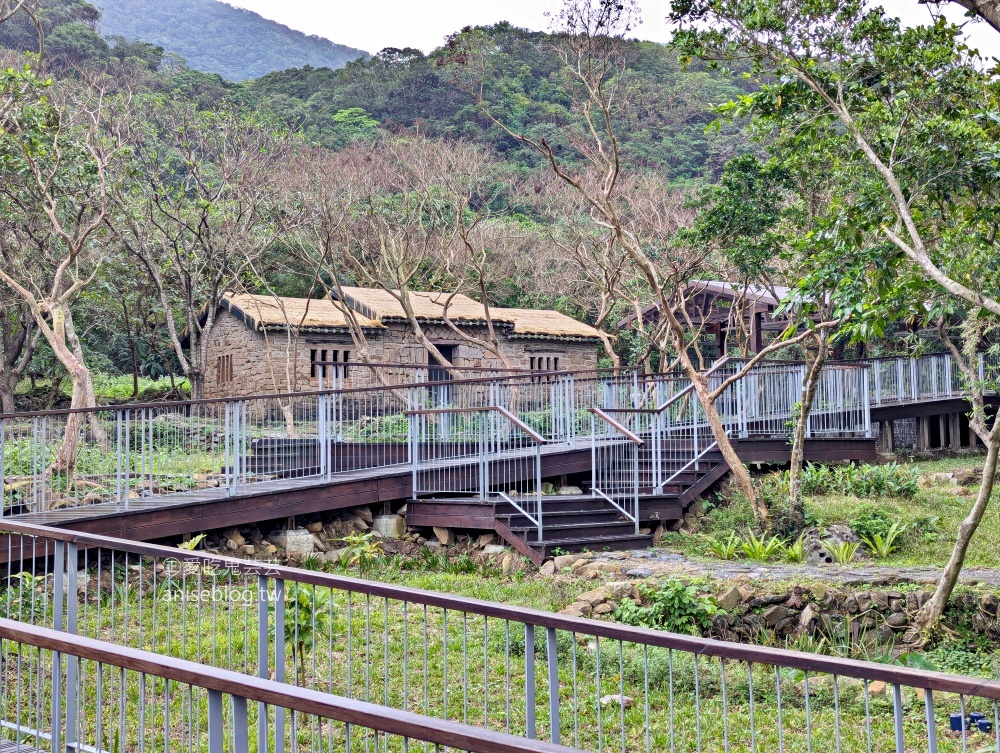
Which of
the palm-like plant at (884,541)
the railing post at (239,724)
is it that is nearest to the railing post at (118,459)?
the railing post at (239,724)

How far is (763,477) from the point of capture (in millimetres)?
15500

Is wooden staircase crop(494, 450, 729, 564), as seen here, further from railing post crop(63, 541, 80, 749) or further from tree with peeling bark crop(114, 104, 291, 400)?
tree with peeling bark crop(114, 104, 291, 400)

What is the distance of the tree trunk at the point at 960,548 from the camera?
8.57 metres

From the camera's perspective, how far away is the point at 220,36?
11569 cm

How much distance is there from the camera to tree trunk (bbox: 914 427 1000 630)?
8570mm

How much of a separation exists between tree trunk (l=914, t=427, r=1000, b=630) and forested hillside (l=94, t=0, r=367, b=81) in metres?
106

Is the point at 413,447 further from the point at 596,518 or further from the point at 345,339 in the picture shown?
the point at 345,339

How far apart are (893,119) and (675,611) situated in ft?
17.6

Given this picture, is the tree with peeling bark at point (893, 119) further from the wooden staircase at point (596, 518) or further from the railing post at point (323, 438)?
the railing post at point (323, 438)

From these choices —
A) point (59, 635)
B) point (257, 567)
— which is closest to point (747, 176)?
point (257, 567)

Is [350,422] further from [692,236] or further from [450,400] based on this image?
[692,236]

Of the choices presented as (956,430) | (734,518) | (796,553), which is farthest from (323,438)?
(956,430)

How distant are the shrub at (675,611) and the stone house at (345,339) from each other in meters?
13.3

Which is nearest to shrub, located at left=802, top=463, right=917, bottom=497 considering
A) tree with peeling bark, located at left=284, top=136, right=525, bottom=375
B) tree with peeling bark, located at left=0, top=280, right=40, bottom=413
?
tree with peeling bark, located at left=284, top=136, right=525, bottom=375
